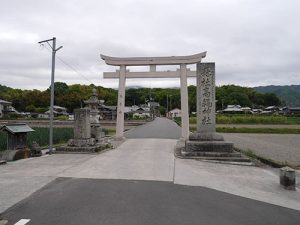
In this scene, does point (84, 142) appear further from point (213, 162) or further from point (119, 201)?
point (119, 201)

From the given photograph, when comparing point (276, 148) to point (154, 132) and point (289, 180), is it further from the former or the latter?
point (154, 132)

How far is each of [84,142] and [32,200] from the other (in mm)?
7746

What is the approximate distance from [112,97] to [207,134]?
77.1m

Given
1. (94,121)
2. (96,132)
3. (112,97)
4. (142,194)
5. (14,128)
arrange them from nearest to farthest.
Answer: (142,194)
(14,128)
(96,132)
(94,121)
(112,97)

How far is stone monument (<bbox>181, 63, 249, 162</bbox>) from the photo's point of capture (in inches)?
454

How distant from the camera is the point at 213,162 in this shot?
10.9 m

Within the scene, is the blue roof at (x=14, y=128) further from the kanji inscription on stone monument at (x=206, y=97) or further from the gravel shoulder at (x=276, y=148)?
the gravel shoulder at (x=276, y=148)

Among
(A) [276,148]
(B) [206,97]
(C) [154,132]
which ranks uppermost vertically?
(B) [206,97]

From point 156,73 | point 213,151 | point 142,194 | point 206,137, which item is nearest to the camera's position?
point 142,194

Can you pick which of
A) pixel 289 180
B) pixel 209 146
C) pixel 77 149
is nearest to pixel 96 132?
pixel 77 149

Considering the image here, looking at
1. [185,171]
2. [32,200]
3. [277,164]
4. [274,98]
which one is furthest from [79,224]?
[274,98]

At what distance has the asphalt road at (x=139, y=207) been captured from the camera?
4.69m

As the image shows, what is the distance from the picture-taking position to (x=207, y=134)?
12.3 metres

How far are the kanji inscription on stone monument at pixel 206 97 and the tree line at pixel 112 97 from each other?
4456 cm
